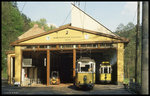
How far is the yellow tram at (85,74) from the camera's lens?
71.1 feet

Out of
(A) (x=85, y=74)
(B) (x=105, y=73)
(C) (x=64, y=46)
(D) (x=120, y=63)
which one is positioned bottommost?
(B) (x=105, y=73)

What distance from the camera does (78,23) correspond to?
1505 inches

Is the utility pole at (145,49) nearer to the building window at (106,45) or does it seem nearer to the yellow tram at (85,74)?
the yellow tram at (85,74)

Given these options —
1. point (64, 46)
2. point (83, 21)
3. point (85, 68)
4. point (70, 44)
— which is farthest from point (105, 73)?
point (83, 21)

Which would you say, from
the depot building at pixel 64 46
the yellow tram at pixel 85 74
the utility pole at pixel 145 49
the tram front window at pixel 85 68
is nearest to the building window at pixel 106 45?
the depot building at pixel 64 46

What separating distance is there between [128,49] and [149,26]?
235ft

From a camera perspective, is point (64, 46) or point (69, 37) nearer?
point (69, 37)

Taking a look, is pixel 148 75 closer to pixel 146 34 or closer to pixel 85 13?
pixel 146 34

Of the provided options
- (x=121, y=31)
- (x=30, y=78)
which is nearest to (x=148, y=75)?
(x=30, y=78)

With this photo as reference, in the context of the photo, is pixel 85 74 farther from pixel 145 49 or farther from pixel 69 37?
pixel 145 49

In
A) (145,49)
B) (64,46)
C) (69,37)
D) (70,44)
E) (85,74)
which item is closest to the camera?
(145,49)

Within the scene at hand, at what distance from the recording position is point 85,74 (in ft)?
72.0

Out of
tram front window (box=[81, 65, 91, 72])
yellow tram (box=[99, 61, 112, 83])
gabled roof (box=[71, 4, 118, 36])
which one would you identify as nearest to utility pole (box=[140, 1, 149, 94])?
tram front window (box=[81, 65, 91, 72])

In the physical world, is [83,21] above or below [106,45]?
above
